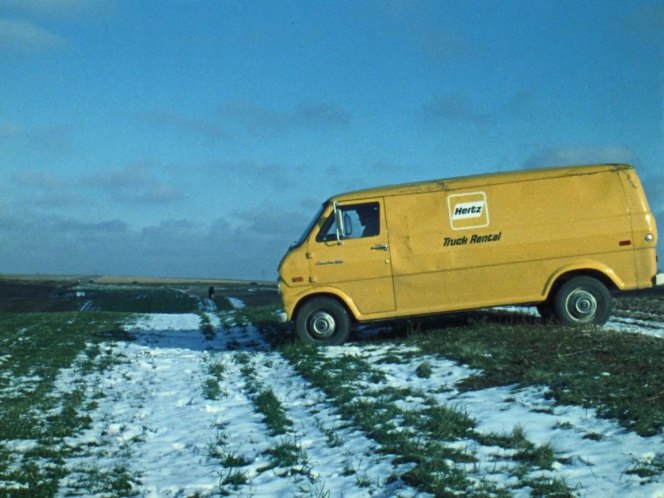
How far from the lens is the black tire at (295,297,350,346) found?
1191 centimetres

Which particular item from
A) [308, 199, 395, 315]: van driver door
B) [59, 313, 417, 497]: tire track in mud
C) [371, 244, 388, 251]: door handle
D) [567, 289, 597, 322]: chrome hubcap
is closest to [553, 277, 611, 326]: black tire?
[567, 289, 597, 322]: chrome hubcap

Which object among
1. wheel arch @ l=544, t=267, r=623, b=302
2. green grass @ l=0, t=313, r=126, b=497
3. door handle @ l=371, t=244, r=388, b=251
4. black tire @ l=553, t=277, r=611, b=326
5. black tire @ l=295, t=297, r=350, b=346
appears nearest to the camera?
green grass @ l=0, t=313, r=126, b=497

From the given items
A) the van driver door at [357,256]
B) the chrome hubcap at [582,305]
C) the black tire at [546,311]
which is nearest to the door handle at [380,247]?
the van driver door at [357,256]

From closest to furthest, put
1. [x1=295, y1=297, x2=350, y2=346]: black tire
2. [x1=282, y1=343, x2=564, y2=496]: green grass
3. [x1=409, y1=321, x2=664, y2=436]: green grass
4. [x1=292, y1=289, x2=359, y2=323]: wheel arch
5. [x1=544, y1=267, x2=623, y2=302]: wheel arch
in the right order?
[x1=282, y1=343, x2=564, y2=496]: green grass → [x1=409, y1=321, x2=664, y2=436]: green grass → [x1=544, y1=267, x2=623, y2=302]: wheel arch → [x1=292, y1=289, x2=359, y2=323]: wheel arch → [x1=295, y1=297, x2=350, y2=346]: black tire

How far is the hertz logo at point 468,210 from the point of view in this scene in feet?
37.7

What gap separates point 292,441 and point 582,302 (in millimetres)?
6761

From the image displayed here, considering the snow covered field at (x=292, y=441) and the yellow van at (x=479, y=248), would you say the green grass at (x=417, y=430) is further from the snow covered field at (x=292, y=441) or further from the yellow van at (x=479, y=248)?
the yellow van at (x=479, y=248)

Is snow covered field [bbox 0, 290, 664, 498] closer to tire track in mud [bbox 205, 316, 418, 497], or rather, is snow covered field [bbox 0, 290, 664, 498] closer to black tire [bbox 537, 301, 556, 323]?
tire track in mud [bbox 205, 316, 418, 497]

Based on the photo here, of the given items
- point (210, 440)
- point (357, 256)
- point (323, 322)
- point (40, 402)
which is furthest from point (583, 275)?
point (40, 402)

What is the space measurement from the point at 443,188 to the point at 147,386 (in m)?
5.66

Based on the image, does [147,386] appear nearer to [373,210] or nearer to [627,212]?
[373,210]

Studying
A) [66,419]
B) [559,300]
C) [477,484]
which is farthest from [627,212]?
[66,419]

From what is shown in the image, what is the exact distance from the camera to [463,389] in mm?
7961

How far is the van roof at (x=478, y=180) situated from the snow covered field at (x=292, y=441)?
275 cm
